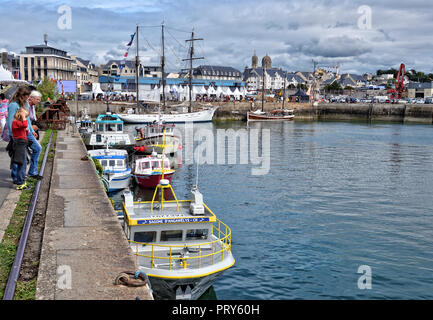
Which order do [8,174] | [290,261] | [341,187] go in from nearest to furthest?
1. [8,174]
2. [290,261]
3. [341,187]

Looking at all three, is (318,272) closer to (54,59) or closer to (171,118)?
(171,118)

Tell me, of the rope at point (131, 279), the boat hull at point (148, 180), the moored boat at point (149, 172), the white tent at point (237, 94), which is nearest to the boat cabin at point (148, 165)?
the moored boat at point (149, 172)

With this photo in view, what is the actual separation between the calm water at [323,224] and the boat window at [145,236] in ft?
10.6

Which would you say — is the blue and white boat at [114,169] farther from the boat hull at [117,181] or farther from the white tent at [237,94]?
the white tent at [237,94]

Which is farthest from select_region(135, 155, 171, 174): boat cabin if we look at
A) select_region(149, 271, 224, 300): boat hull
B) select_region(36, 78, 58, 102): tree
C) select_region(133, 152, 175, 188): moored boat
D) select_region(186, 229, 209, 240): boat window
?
select_region(36, 78, 58, 102): tree

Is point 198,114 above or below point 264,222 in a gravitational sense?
above

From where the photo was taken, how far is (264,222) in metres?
23.5

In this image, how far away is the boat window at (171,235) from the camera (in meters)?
15.0

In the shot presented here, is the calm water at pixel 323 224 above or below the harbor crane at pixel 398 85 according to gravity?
below

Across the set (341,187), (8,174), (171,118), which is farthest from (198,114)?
(8,174)

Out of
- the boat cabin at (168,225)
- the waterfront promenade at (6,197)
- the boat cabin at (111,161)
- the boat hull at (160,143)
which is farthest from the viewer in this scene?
the boat hull at (160,143)

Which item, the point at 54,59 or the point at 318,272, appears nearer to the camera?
the point at 318,272

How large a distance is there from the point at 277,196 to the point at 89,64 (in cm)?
16144

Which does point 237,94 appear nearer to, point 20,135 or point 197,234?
point 197,234
